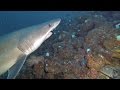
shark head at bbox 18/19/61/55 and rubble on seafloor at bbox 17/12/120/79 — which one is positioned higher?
shark head at bbox 18/19/61/55

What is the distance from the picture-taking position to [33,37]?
4.34m

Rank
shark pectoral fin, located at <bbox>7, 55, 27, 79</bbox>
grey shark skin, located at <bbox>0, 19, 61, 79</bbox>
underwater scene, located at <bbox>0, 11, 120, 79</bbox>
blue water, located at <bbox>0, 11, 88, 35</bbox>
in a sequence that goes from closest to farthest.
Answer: shark pectoral fin, located at <bbox>7, 55, 27, 79</bbox>, underwater scene, located at <bbox>0, 11, 120, 79</bbox>, grey shark skin, located at <bbox>0, 19, 61, 79</bbox>, blue water, located at <bbox>0, 11, 88, 35</bbox>

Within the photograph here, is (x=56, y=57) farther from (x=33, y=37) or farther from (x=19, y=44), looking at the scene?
(x=19, y=44)

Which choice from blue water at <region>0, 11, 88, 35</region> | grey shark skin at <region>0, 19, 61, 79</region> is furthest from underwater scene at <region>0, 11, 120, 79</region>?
blue water at <region>0, 11, 88, 35</region>

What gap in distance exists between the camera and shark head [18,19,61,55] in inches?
164

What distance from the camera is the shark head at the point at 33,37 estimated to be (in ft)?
13.7

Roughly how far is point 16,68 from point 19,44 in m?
0.66

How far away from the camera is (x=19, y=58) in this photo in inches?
158

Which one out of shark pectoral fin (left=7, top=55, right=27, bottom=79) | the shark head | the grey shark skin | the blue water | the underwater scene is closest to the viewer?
shark pectoral fin (left=7, top=55, right=27, bottom=79)

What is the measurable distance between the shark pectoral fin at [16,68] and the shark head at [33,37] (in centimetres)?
23

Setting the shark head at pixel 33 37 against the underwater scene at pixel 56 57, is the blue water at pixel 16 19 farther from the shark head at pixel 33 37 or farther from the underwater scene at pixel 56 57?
the underwater scene at pixel 56 57

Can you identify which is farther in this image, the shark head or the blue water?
the blue water

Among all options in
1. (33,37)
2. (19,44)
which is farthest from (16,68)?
(33,37)

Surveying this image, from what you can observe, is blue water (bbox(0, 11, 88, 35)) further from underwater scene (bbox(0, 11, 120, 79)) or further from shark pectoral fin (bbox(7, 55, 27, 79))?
shark pectoral fin (bbox(7, 55, 27, 79))
